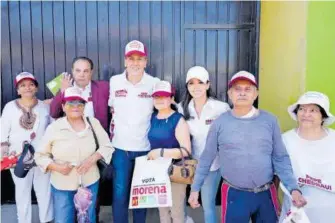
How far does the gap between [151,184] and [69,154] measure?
2.30 feet

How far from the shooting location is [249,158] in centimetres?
259

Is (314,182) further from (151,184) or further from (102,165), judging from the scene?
(102,165)

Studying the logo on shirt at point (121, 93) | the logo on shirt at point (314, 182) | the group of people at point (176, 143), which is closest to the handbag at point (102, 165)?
the group of people at point (176, 143)

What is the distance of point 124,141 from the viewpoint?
3355mm

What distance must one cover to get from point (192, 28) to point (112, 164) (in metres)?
1.78

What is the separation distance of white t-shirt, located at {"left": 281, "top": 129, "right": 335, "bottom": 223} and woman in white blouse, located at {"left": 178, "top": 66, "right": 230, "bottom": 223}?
637mm

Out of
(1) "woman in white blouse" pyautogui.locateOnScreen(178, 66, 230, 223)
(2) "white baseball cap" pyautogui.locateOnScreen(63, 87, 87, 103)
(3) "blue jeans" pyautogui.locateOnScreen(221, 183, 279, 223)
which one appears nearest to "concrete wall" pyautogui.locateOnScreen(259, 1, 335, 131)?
(1) "woman in white blouse" pyautogui.locateOnScreen(178, 66, 230, 223)

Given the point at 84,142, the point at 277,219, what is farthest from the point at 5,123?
the point at 277,219

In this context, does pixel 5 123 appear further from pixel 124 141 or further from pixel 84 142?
pixel 124 141

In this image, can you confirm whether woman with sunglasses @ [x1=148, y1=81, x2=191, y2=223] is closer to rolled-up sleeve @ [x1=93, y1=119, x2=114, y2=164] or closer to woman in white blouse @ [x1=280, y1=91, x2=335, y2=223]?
rolled-up sleeve @ [x1=93, y1=119, x2=114, y2=164]

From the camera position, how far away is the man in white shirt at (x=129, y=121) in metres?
3.34

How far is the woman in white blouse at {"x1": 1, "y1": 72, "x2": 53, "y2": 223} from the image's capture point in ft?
11.3

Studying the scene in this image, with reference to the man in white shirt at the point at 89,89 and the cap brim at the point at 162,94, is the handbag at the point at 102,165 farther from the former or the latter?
the cap brim at the point at 162,94

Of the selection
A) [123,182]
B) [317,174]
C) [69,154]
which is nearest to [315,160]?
[317,174]
